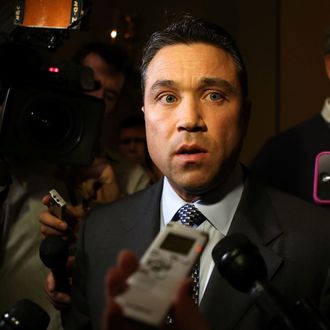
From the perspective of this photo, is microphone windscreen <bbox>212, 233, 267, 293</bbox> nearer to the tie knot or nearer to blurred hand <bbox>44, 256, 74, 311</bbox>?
→ the tie knot

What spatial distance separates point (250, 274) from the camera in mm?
606

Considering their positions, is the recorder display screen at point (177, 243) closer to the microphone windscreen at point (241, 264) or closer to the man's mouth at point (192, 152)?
the microphone windscreen at point (241, 264)

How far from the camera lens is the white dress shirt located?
1000 millimetres

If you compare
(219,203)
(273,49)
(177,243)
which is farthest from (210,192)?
(273,49)

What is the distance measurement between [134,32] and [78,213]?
0.83 meters

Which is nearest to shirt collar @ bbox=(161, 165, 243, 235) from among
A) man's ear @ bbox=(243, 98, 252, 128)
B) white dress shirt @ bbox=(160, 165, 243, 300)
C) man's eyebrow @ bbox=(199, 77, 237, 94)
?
white dress shirt @ bbox=(160, 165, 243, 300)

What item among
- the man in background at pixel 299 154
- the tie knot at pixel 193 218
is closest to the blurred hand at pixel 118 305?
the tie knot at pixel 193 218

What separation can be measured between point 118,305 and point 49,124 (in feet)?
2.77

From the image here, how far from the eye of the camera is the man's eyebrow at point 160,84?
3.16ft

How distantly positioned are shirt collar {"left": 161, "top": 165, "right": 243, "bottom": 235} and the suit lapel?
0.02 meters

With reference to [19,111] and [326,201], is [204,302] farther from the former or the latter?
[19,111]

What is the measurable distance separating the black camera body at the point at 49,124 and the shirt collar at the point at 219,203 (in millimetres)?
298

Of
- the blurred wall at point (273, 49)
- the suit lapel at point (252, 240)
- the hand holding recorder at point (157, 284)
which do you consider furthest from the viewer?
the blurred wall at point (273, 49)

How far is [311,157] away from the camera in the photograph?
1.43 m
